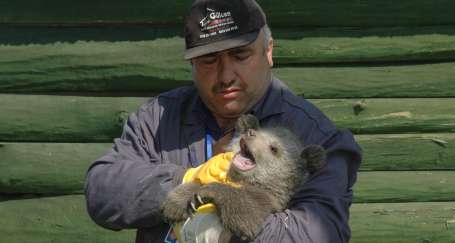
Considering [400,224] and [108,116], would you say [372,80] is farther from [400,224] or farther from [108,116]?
[108,116]

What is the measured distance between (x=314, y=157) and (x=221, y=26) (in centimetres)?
61

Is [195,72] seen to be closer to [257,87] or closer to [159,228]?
[257,87]

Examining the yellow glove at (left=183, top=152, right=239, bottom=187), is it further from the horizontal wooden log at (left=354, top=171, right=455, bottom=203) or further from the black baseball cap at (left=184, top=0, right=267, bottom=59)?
the horizontal wooden log at (left=354, top=171, right=455, bottom=203)

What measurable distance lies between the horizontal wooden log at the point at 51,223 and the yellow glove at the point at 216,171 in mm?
2251

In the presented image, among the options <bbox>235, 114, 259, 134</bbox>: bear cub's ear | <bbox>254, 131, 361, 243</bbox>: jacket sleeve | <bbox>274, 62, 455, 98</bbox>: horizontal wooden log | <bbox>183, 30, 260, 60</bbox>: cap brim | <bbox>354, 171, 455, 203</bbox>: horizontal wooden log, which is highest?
<bbox>183, 30, 260, 60</bbox>: cap brim

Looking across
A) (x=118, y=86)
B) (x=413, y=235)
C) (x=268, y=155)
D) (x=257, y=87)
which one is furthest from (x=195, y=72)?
(x=413, y=235)

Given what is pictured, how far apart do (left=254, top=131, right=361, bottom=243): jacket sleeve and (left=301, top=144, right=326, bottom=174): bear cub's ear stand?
3 centimetres

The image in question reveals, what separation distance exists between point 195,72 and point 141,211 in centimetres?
62

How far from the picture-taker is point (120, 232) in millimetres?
4852

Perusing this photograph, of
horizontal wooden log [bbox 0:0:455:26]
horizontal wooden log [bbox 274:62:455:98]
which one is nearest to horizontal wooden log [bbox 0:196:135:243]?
horizontal wooden log [bbox 0:0:455:26]

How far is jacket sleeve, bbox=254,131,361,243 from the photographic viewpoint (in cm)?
254

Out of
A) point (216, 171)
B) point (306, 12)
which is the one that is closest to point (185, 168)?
point (216, 171)

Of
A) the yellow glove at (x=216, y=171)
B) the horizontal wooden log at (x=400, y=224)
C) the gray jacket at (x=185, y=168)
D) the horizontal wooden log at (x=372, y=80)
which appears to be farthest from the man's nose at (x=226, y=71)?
the horizontal wooden log at (x=400, y=224)

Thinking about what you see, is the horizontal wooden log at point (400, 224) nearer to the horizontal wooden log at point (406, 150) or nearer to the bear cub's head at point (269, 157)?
the horizontal wooden log at point (406, 150)
